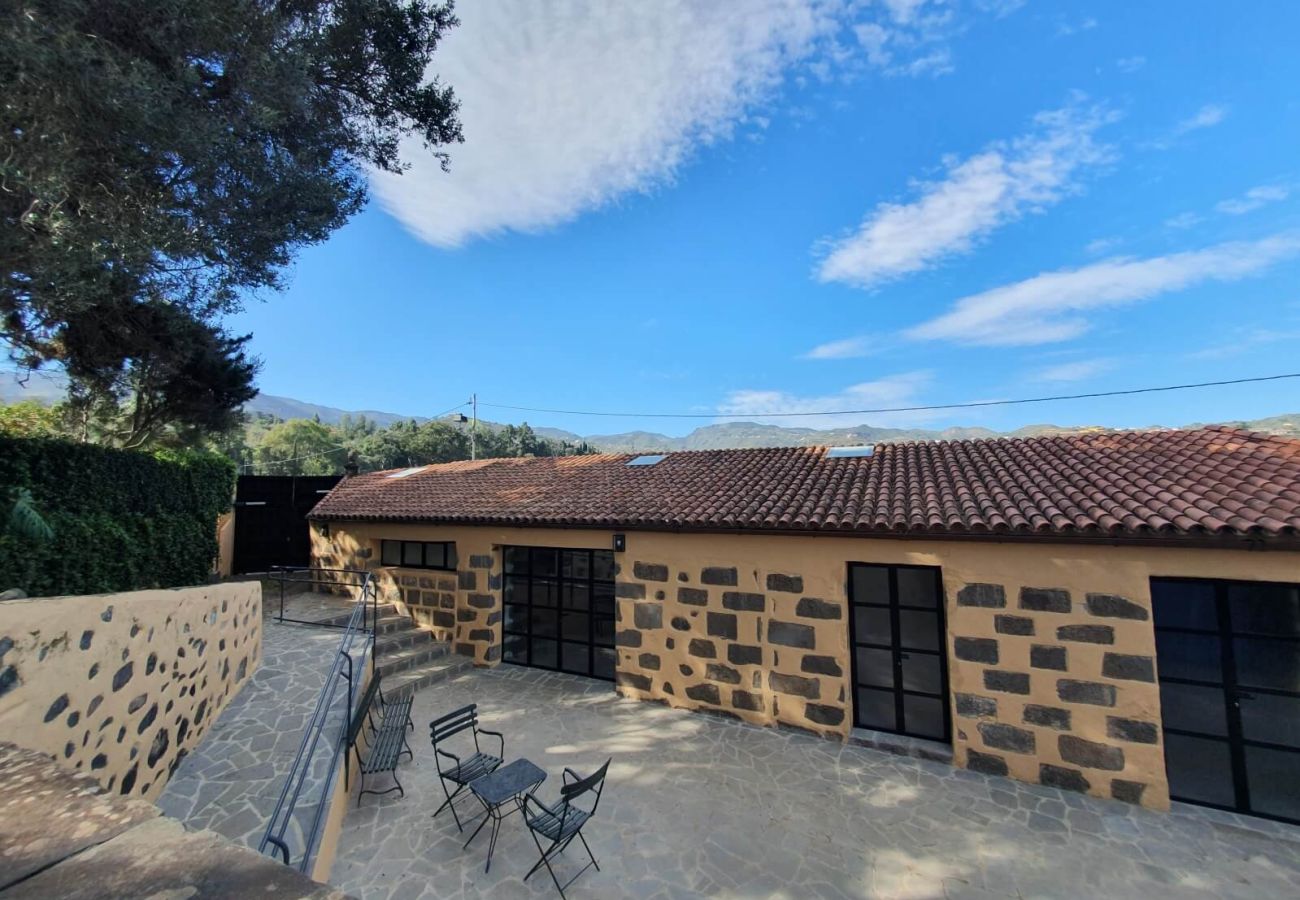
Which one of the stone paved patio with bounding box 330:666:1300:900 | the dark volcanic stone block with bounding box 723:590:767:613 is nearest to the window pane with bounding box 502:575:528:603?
the stone paved patio with bounding box 330:666:1300:900

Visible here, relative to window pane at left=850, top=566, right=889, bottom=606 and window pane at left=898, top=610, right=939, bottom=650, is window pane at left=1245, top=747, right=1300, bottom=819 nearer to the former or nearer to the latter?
window pane at left=898, top=610, right=939, bottom=650

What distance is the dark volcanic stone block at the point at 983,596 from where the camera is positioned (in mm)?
6176

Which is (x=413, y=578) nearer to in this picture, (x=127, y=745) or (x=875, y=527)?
(x=127, y=745)

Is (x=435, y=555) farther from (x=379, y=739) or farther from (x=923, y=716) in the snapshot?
(x=923, y=716)

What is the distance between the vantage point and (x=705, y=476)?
9.91 metres

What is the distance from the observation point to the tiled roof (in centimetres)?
560

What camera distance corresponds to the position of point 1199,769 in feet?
18.8

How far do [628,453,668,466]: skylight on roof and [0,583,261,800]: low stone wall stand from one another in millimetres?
7624

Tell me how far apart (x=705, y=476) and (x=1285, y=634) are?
7.30 m

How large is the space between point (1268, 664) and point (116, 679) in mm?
10577

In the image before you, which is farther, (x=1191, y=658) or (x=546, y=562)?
(x=546, y=562)

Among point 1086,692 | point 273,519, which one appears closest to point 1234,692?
point 1086,692

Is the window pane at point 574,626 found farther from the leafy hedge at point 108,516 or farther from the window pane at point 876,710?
the leafy hedge at point 108,516

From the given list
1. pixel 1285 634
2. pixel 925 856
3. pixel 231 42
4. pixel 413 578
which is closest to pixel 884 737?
pixel 925 856
